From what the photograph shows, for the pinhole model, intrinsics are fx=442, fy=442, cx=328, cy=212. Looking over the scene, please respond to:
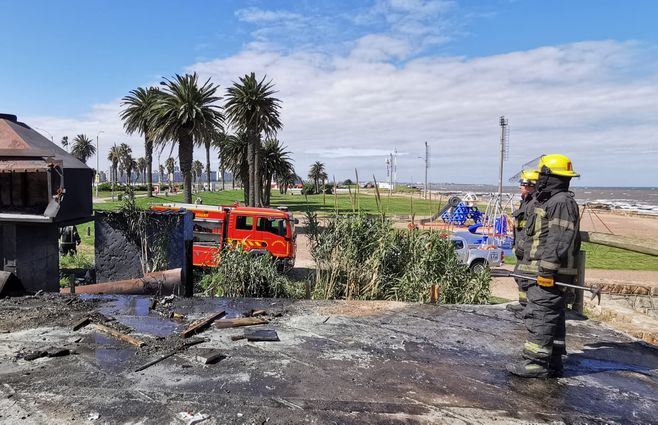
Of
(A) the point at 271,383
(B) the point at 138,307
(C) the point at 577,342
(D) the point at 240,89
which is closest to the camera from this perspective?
(A) the point at 271,383

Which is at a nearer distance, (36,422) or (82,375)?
(36,422)

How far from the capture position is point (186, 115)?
78.3 ft

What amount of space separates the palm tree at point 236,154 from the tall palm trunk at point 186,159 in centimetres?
1211

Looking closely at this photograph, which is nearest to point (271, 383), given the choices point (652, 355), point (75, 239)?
point (652, 355)

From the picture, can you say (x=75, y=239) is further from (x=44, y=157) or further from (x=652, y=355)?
(x=652, y=355)

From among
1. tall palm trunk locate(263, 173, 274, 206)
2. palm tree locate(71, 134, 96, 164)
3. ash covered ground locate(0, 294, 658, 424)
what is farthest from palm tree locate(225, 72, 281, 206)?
palm tree locate(71, 134, 96, 164)

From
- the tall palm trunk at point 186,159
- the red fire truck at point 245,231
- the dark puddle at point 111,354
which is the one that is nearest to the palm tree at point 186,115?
the tall palm trunk at point 186,159

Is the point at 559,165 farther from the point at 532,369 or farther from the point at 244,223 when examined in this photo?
the point at 244,223

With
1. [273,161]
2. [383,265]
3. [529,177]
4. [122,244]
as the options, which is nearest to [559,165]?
[529,177]

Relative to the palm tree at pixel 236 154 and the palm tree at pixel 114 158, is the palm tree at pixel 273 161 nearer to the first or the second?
the palm tree at pixel 236 154

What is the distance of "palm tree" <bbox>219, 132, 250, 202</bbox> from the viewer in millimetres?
38281

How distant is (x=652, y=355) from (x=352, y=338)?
3.06 m

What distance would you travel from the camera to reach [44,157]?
6.26 metres

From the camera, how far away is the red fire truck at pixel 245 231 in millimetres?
14477
